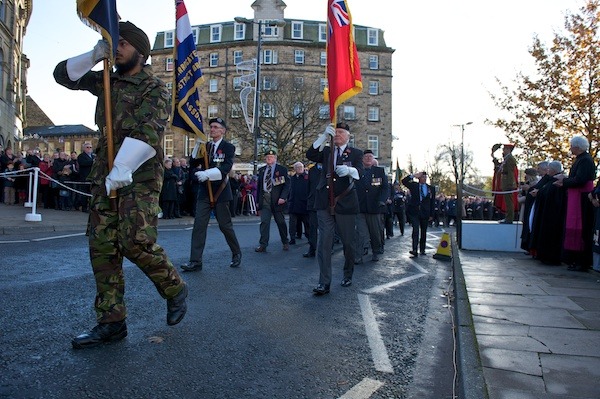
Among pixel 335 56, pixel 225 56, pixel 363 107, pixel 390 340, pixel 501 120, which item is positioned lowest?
pixel 390 340

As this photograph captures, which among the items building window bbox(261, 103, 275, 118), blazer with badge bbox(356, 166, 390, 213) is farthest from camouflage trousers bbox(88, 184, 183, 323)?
building window bbox(261, 103, 275, 118)

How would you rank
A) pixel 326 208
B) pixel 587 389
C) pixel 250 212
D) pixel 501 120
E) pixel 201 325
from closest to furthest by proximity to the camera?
pixel 587 389 → pixel 201 325 → pixel 326 208 → pixel 501 120 → pixel 250 212

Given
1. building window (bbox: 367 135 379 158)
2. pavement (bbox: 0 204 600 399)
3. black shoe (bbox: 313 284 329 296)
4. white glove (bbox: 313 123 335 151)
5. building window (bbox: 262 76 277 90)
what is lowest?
pavement (bbox: 0 204 600 399)

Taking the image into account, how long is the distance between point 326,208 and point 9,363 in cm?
381

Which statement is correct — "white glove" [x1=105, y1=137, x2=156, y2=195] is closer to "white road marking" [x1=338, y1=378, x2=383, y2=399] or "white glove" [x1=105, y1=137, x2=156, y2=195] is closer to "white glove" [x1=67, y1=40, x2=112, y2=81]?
"white glove" [x1=67, y1=40, x2=112, y2=81]

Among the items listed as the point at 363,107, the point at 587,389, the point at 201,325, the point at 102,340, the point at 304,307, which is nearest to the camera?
the point at 587,389

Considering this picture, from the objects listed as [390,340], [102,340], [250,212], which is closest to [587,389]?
[390,340]

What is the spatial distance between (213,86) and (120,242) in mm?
60119

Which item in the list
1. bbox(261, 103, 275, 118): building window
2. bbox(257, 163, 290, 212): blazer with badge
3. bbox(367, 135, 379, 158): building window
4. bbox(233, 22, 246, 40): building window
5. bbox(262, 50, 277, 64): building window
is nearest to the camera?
bbox(257, 163, 290, 212): blazer with badge

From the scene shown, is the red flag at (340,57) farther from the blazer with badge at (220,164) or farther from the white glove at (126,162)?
the white glove at (126,162)

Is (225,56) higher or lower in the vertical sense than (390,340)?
higher

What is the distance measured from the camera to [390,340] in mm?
4352

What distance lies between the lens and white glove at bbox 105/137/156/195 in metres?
3.46

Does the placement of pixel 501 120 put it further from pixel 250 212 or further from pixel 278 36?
pixel 278 36
